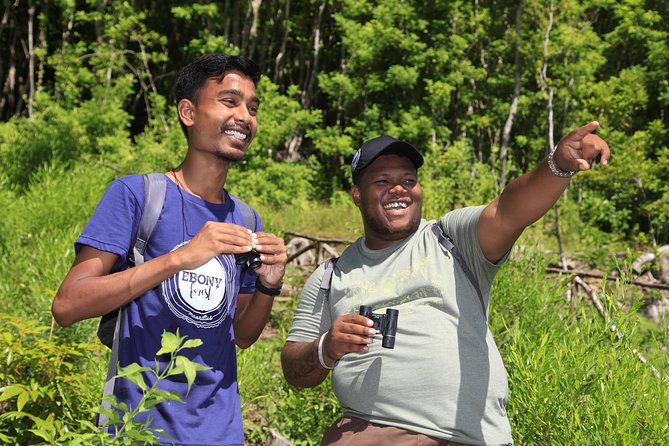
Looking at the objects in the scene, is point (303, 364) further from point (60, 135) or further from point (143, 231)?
point (60, 135)

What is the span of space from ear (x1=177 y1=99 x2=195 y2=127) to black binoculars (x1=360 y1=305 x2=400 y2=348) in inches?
38.3

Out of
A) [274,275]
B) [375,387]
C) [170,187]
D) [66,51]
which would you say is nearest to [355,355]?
[375,387]

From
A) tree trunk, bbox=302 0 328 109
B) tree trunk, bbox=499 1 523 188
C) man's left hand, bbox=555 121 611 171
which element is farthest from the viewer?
tree trunk, bbox=302 0 328 109

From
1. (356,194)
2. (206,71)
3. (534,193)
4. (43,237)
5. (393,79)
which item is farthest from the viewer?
(393,79)

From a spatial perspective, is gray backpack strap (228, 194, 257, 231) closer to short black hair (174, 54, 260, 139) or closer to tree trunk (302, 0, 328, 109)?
short black hair (174, 54, 260, 139)

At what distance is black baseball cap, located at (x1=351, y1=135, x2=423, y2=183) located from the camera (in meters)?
2.76

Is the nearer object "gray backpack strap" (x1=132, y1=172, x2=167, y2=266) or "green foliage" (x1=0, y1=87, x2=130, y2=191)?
"gray backpack strap" (x1=132, y1=172, x2=167, y2=266)

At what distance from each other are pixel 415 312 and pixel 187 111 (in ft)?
3.70

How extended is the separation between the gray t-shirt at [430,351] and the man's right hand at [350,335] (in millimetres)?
172

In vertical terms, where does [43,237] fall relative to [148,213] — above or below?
below

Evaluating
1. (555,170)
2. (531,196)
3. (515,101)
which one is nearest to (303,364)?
(531,196)

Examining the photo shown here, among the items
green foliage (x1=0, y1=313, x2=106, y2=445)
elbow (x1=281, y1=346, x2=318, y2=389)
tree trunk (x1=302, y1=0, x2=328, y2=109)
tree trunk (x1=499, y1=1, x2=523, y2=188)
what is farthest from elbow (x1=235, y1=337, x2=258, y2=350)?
tree trunk (x1=302, y1=0, x2=328, y2=109)

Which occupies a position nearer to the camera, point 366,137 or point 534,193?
point 534,193

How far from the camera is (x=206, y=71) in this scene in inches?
104
